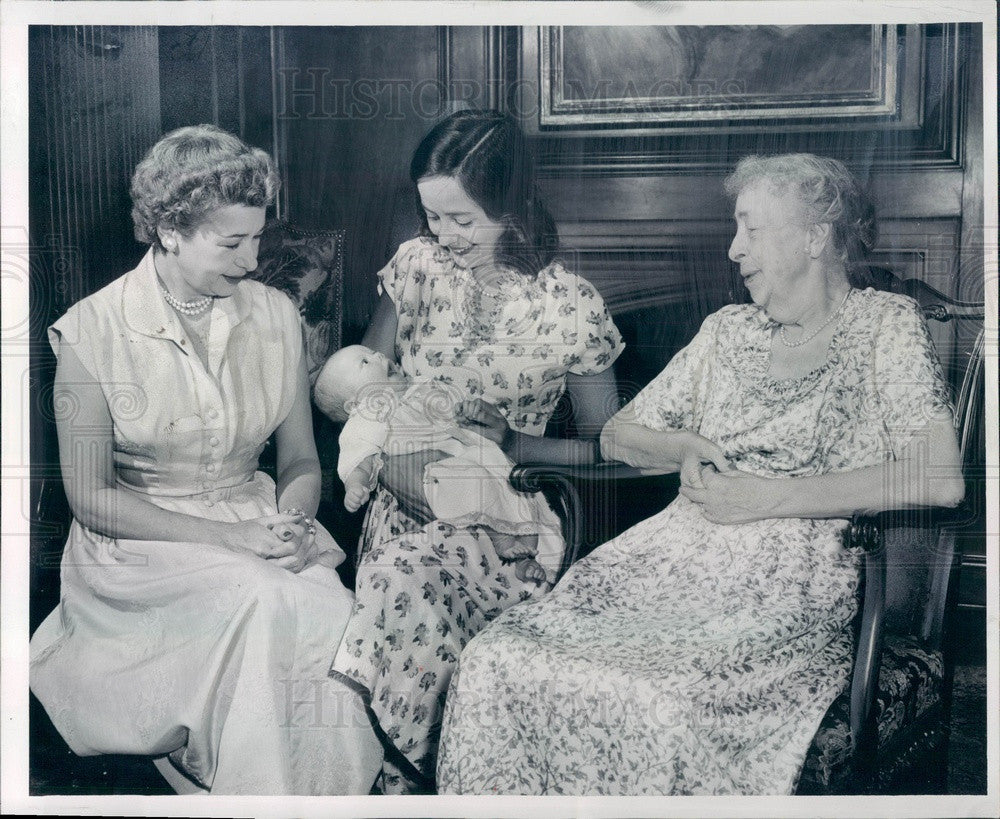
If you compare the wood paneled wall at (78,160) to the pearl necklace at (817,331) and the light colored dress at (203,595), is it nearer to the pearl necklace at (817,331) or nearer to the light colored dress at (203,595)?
the light colored dress at (203,595)

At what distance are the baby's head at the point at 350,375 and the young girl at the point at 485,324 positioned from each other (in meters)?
0.04

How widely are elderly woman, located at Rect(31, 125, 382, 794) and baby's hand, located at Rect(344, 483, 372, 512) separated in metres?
0.10

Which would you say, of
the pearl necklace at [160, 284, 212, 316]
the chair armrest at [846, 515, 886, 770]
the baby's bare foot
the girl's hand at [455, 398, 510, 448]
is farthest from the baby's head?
the chair armrest at [846, 515, 886, 770]

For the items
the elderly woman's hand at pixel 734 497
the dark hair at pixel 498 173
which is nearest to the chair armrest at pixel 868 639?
the elderly woman's hand at pixel 734 497

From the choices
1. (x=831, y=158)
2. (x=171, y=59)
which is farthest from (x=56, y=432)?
(x=831, y=158)

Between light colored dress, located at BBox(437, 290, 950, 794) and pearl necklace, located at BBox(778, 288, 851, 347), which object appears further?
pearl necklace, located at BBox(778, 288, 851, 347)

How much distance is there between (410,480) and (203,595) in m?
0.70

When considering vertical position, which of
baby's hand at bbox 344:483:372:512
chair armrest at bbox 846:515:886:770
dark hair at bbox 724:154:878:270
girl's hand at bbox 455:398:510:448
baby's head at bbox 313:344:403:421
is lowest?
chair armrest at bbox 846:515:886:770

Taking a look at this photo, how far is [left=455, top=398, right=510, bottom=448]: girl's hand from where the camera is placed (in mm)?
2889

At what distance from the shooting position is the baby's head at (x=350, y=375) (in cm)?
290

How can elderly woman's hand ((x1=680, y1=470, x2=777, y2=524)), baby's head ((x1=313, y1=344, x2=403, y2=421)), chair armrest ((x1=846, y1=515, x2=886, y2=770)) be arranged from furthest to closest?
baby's head ((x1=313, y1=344, x2=403, y2=421)) < elderly woman's hand ((x1=680, y1=470, x2=777, y2=524)) < chair armrest ((x1=846, y1=515, x2=886, y2=770))

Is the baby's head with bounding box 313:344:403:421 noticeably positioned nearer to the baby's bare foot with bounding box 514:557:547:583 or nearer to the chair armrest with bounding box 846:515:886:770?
the baby's bare foot with bounding box 514:557:547:583

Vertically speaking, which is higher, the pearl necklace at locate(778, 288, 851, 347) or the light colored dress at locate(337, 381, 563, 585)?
the pearl necklace at locate(778, 288, 851, 347)

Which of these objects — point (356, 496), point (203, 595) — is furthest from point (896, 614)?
point (203, 595)
